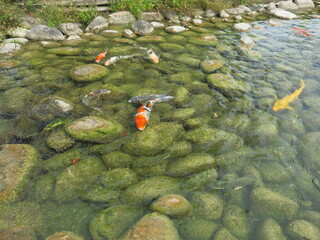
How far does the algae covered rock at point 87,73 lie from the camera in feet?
19.2

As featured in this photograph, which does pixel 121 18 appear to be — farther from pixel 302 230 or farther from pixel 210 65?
pixel 302 230

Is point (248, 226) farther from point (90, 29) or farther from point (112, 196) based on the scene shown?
point (90, 29)

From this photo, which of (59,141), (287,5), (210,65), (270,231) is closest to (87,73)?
(59,141)

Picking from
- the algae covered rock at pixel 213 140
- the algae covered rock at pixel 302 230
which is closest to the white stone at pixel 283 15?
the algae covered rock at pixel 213 140

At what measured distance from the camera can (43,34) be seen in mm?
8297

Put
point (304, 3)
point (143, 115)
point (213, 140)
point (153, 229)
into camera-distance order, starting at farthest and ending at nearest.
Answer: point (304, 3) → point (143, 115) → point (213, 140) → point (153, 229)

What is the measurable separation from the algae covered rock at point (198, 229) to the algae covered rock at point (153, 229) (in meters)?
0.15

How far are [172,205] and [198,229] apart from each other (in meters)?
0.40

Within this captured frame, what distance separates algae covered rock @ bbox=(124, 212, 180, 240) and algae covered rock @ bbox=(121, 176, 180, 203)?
374 millimetres

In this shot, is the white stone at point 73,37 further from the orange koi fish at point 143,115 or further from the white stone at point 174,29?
the orange koi fish at point 143,115

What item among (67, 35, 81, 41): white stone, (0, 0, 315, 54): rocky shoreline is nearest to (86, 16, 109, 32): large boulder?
(0, 0, 315, 54): rocky shoreline

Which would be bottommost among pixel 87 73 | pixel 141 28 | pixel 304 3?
pixel 87 73

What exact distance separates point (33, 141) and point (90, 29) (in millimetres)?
6620

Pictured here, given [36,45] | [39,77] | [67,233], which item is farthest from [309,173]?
[36,45]
